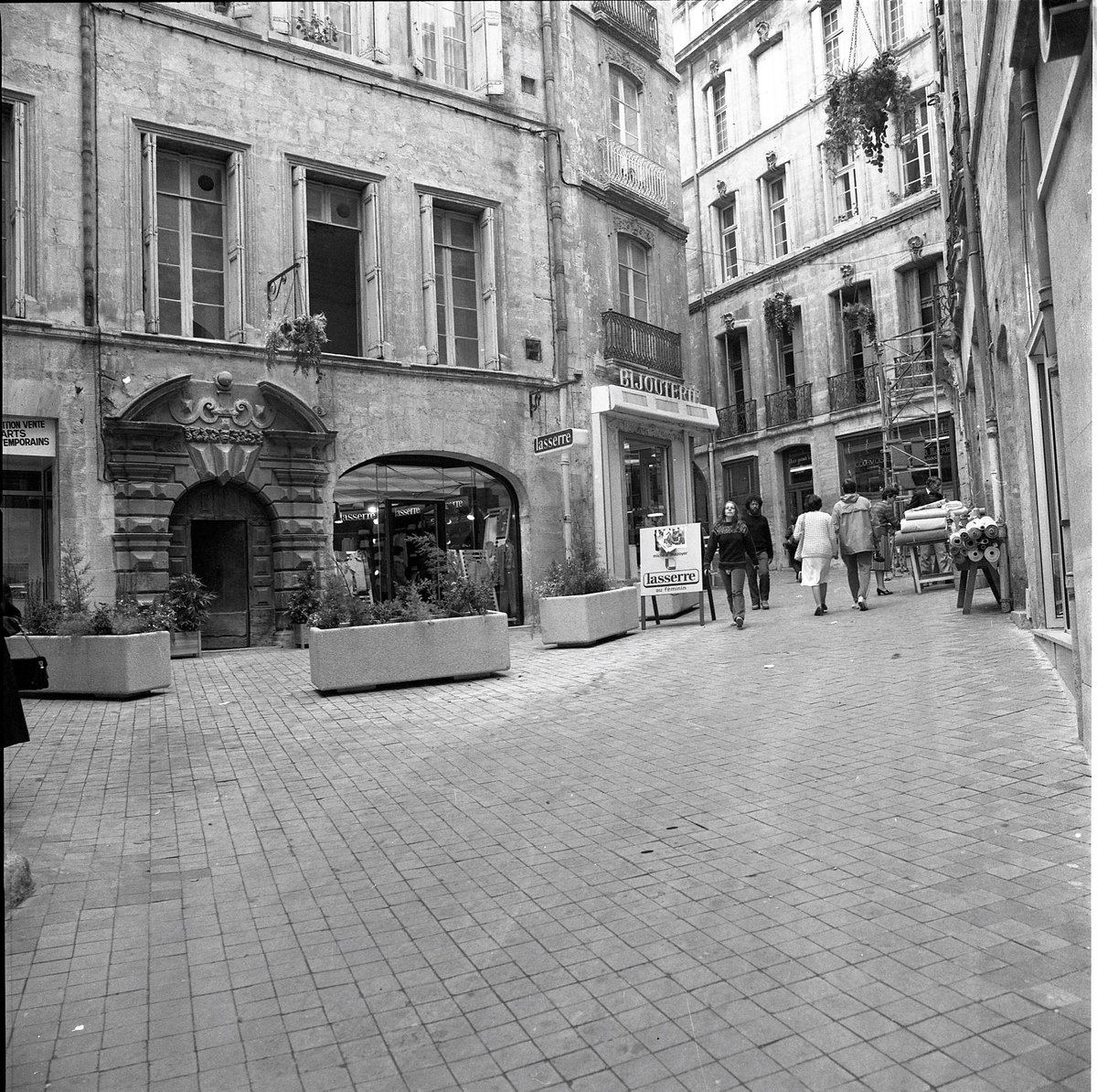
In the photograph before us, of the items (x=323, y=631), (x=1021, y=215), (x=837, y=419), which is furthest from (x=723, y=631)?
(x=837, y=419)

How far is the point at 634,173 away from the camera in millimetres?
20188

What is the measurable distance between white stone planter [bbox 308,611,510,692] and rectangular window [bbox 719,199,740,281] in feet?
82.5

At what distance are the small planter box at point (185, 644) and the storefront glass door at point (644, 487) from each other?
8510 millimetres

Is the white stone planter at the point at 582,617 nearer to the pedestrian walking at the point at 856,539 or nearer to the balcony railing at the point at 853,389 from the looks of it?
the pedestrian walking at the point at 856,539

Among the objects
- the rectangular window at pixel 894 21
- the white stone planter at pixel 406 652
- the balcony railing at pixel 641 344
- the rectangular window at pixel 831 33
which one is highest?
the rectangular window at pixel 831 33

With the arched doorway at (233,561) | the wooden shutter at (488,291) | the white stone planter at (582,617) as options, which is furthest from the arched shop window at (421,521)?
the white stone planter at (582,617)

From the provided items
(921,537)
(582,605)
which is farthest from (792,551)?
(582,605)

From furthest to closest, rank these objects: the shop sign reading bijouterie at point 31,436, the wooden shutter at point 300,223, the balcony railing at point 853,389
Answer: the balcony railing at point 853,389 → the wooden shutter at point 300,223 → the shop sign reading bijouterie at point 31,436

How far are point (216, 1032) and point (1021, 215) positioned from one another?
7.48m

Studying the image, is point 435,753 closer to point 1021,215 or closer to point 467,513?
point 1021,215

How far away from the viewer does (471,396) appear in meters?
17.0

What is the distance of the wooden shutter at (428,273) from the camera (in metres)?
16.6

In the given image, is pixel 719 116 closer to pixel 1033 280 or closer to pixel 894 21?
pixel 894 21

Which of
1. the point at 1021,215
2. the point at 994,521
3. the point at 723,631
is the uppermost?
the point at 1021,215
